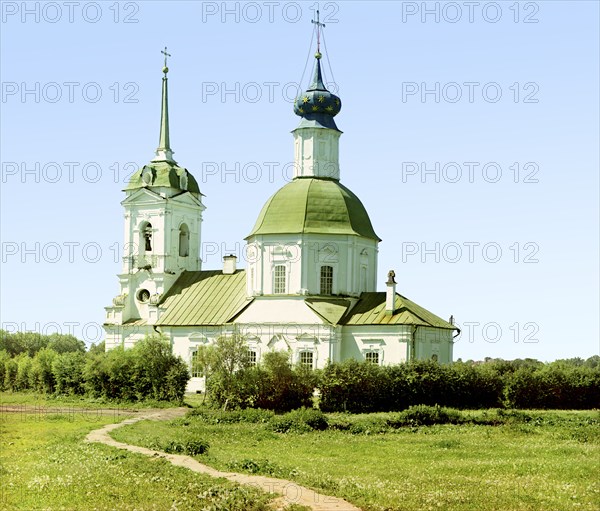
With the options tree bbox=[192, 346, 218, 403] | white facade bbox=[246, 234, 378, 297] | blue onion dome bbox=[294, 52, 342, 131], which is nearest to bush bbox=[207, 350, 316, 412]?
tree bbox=[192, 346, 218, 403]

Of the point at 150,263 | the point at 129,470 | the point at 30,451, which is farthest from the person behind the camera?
the point at 150,263

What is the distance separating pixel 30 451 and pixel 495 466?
1230 centimetres

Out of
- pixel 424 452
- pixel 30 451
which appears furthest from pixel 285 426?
pixel 30 451

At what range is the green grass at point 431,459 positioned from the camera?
21.1 m

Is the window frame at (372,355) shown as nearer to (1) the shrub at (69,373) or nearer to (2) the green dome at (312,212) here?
(2) the green dome at (312,212)

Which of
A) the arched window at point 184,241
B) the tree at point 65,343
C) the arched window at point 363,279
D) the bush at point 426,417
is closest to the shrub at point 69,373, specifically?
the arched window at point 184,241

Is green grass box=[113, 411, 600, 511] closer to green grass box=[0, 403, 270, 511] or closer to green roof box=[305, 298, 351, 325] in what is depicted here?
green grass box=[0, 403, 270, 511]

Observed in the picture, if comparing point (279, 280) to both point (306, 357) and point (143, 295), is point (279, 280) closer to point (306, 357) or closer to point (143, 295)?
point (306, 357)

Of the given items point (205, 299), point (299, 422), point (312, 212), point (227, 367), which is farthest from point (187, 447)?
point (205, 299)

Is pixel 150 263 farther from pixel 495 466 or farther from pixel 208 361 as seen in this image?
pixel 495 466

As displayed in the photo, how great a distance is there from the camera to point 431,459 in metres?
27.7

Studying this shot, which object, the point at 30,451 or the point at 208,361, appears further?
the point at 208,361

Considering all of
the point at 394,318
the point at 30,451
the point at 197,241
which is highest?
the point at 197,241

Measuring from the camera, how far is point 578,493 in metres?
21.4
